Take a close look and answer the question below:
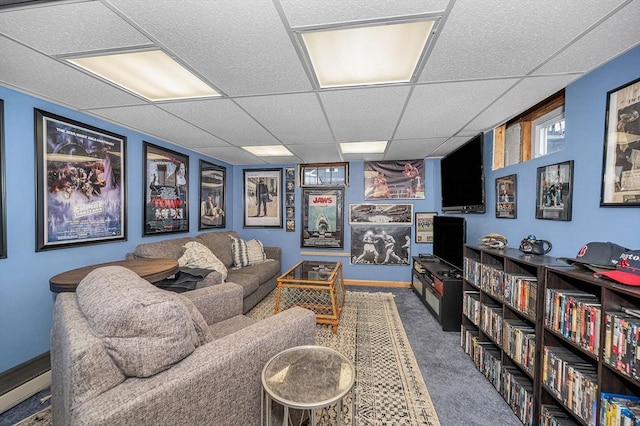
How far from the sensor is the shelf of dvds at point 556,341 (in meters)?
1.04

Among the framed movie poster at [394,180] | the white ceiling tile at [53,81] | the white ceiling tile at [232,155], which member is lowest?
the framed movie poster at [394,180]

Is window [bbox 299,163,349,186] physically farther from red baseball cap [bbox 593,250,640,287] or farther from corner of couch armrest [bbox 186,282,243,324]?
red baseball cap [bbox 593,250,640,287]

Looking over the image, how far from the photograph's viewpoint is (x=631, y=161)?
1.27 metres

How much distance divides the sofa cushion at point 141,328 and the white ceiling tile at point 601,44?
243 cm

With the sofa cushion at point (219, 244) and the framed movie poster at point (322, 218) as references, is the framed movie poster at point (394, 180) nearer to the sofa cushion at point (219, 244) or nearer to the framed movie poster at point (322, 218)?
the framed movie poster at point (322, 218)

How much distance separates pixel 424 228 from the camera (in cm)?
420

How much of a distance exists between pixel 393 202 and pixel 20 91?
453cm

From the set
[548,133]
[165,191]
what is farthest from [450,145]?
[165,191]

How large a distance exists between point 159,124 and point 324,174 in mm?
2697

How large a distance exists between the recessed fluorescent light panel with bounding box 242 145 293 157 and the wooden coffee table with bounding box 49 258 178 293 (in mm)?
1963

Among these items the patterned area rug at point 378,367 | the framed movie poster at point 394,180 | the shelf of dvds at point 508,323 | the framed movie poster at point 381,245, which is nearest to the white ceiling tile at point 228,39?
the patterned area rug at point 378,367

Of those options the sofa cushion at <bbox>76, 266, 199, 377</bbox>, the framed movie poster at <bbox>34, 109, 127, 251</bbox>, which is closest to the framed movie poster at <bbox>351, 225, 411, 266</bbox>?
the framed movie poster at <bbox>34, 109, 127, 251</bbox>

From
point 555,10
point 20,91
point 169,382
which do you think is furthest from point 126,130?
point 555,10

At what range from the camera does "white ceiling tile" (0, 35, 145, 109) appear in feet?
4.64
